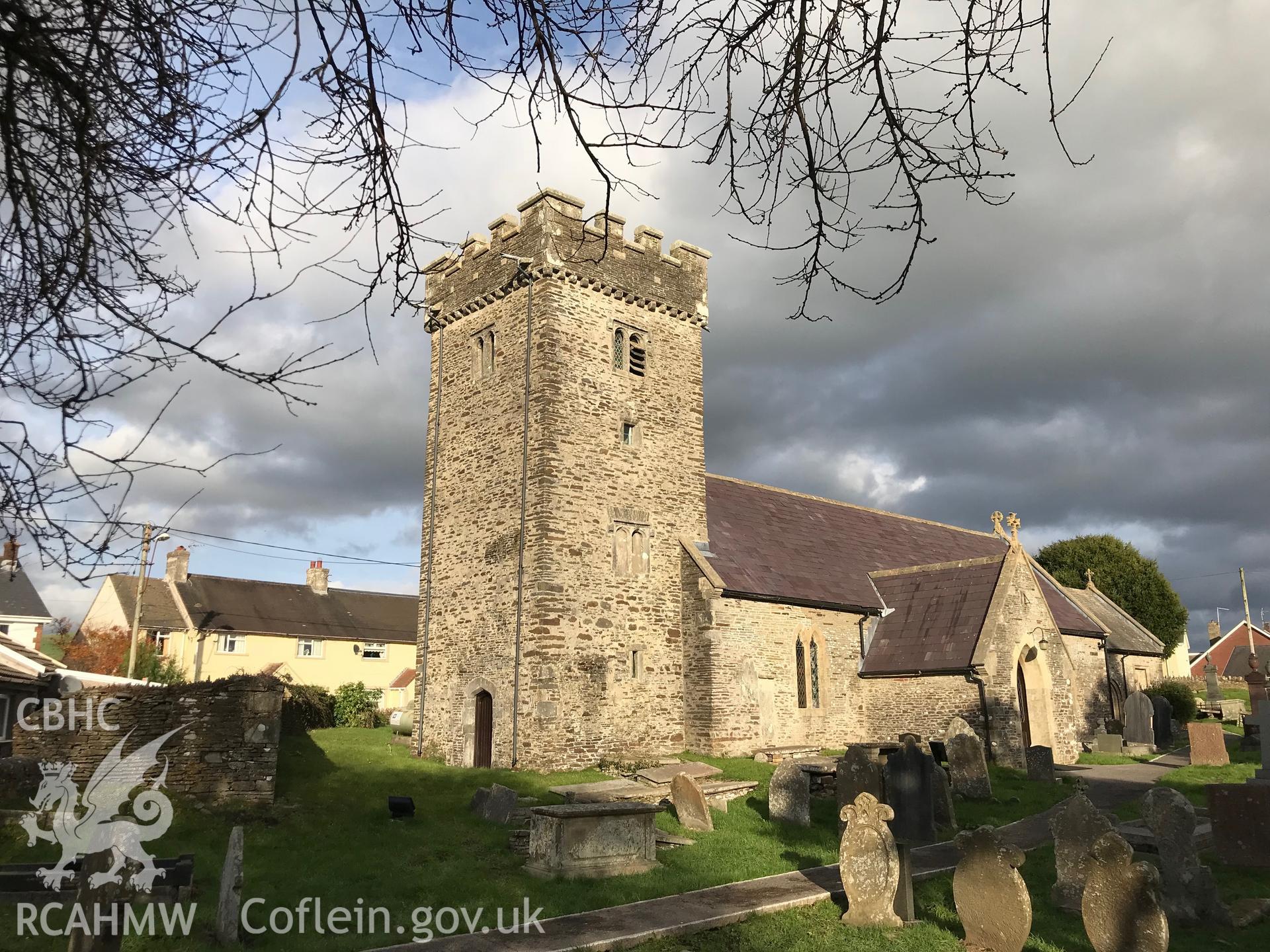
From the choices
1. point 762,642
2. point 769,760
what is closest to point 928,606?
point 762,642

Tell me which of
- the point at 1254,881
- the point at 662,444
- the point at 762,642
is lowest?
the point at 1254,881

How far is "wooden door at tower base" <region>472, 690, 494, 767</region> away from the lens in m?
19.6

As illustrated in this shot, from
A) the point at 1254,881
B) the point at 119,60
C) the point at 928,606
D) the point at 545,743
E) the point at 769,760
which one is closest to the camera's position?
the point at 119,60

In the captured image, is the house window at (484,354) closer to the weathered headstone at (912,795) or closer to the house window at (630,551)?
the house window at (630,551)

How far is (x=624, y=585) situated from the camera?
2059 cm

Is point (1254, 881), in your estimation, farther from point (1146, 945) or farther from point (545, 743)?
point (545, 743)

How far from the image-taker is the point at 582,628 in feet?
64.1

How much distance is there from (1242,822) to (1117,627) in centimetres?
2266

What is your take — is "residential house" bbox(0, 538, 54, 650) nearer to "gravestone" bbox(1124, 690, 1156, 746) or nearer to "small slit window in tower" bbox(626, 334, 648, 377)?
"small slit window in tower" bbox(626, 334, 648, 377)

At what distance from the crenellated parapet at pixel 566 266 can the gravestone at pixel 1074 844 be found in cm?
1431

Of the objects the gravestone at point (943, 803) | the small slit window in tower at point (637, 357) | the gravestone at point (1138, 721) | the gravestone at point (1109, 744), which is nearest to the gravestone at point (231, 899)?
the gravestone at point (943, 803)

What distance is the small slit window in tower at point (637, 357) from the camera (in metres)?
22.2

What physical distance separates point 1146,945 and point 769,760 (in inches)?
519

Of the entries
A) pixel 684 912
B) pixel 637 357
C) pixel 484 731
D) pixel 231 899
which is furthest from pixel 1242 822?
pixel 637 357
